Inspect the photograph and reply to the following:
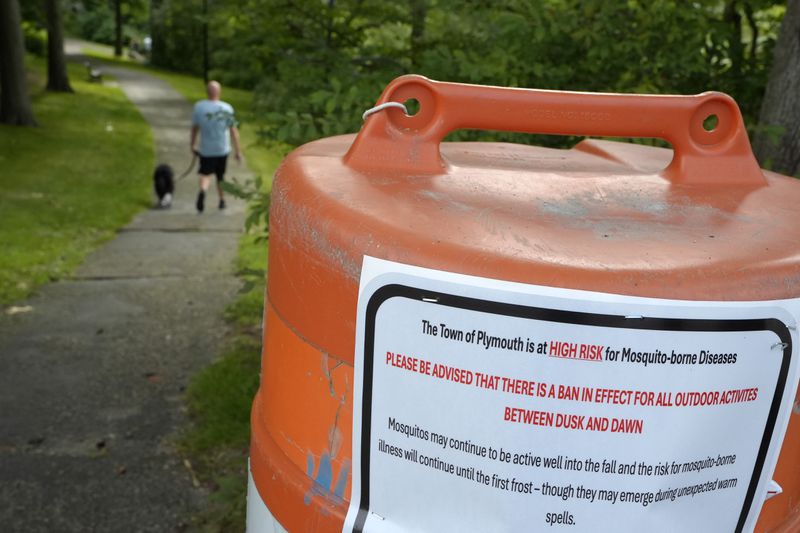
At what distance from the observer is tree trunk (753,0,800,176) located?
3.41 meters

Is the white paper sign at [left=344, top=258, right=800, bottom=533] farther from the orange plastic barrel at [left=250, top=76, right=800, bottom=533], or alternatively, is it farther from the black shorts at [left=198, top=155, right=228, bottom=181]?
the black shorts at [left=198, top=155, right=228, bottom=181]

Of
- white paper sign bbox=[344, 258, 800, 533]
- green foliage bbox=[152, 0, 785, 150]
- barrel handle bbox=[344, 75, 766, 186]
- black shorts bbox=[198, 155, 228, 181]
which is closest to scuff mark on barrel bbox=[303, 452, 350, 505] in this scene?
white paper sign bbox=[344, 258, 800, 533]

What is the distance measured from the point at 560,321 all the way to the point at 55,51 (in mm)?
25049

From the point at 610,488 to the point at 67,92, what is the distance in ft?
82.8

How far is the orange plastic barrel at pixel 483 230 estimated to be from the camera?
3.69 feet

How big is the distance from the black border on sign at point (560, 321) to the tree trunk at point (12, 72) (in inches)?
718

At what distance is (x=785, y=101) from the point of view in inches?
135

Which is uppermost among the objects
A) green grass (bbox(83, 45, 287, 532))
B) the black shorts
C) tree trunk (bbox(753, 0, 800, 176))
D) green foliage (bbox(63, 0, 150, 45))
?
tree trunk (bbox(753, 0, 800, 176))

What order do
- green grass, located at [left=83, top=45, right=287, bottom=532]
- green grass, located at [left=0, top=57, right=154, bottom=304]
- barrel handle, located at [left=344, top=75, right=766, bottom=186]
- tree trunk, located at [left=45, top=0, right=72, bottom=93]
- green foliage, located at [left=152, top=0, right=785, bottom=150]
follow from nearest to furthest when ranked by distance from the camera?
barrel handle, located at [left=344, top=75, right=766, bottom=186], green grass, located at [left=83, top=45, right=287, bottom=532], green foliage, located at [left=152, top=0, right=785, bottom=150], green grass, located at [left=0, top=57, right=154, bottom=304], tree trunk, located at [left=45, top=0, right=72, bottom=93]

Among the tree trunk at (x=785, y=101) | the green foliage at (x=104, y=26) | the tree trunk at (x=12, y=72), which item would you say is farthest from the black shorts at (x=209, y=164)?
the green foliage at (x=104, y=26)

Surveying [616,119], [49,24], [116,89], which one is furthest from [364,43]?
[116,89]

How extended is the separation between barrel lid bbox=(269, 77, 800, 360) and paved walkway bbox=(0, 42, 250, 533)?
2596 mm

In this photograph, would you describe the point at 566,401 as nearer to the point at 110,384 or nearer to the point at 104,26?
the point at 110,384

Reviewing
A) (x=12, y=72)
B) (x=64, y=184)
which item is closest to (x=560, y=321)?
(x=64, y=184)
